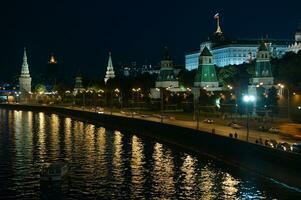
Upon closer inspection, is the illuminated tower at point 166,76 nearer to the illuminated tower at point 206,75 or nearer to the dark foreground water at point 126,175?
the illuminated tower at point 206,75

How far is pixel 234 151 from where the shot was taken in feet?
141

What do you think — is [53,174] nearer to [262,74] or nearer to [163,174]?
[163,174]

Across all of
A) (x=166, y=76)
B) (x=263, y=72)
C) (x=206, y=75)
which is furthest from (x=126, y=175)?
(x=166, y=76)

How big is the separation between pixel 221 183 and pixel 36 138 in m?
36.0

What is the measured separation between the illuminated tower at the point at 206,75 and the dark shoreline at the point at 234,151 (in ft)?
194

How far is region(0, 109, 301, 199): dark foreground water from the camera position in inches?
1342

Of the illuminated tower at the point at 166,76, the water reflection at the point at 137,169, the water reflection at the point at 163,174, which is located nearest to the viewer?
the water reflection at the point at 163,174

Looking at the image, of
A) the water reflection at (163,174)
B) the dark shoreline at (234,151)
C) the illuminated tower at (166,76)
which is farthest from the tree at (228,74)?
the water reflection at (163,174)

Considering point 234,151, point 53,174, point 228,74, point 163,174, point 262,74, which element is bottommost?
point 163,174

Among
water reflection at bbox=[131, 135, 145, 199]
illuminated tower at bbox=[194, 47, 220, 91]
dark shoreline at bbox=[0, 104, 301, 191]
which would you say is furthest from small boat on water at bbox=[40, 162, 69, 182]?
illuminated tower at bbox=[194, 47, 220, 91]

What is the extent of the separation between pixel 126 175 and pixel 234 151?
8.19 metres

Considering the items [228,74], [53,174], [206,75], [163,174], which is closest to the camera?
[53,174]

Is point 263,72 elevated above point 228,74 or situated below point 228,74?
below

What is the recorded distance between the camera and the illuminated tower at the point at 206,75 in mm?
133250
